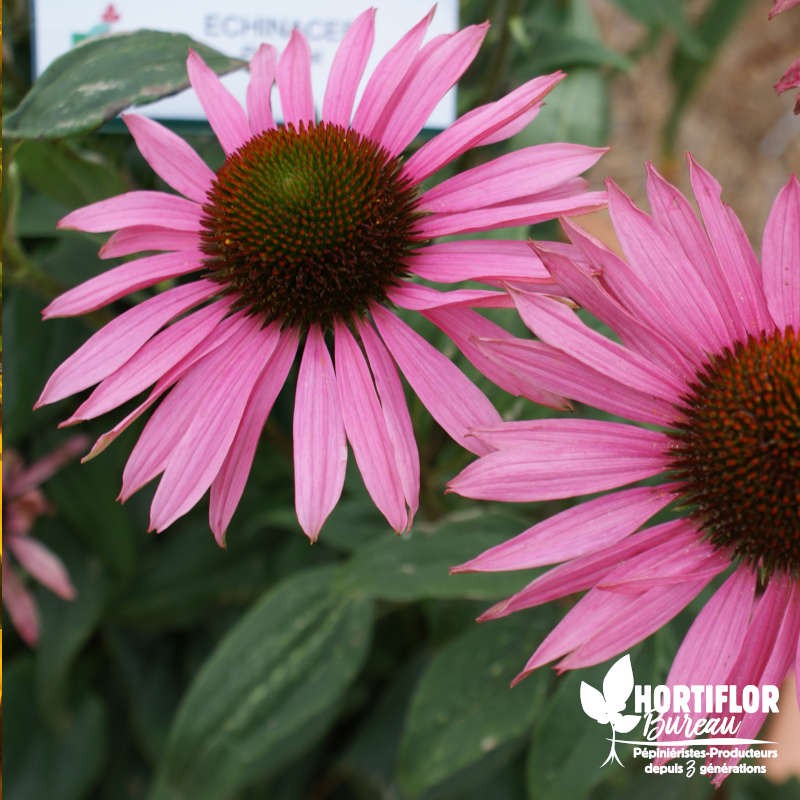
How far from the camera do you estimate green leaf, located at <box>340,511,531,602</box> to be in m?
0.59

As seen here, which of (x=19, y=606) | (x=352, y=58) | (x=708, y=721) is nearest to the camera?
(x=708, y=721)

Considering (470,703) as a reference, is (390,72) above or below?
above

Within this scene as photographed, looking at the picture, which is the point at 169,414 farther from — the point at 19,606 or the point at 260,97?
the point at 19,606

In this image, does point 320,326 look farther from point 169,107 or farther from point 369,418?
point 169,107

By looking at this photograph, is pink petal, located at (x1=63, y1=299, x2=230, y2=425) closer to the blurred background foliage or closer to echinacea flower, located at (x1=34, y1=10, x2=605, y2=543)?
echinacea flower, located at (x1=34, y1=10, x2=605, y2=543)

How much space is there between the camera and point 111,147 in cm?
72

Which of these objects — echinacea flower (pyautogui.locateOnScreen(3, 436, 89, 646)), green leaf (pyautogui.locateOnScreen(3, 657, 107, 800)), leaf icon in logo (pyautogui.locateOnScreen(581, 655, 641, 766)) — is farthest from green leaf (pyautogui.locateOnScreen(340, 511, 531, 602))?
green leaf (pyautogui.locateOnScreen(3, 657, 107, 800))

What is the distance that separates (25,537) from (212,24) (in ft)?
1.63

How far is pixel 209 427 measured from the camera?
0.44m

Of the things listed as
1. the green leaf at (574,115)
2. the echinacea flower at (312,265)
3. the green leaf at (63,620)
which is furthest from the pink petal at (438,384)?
the green leaf at (63,620)

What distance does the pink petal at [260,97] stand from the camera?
0.52 meters

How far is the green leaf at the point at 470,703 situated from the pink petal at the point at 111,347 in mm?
332

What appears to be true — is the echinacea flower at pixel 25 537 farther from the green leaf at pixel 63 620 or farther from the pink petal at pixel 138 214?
the pink petal at pixel 138 214

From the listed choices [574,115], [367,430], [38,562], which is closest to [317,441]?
[367,430]
